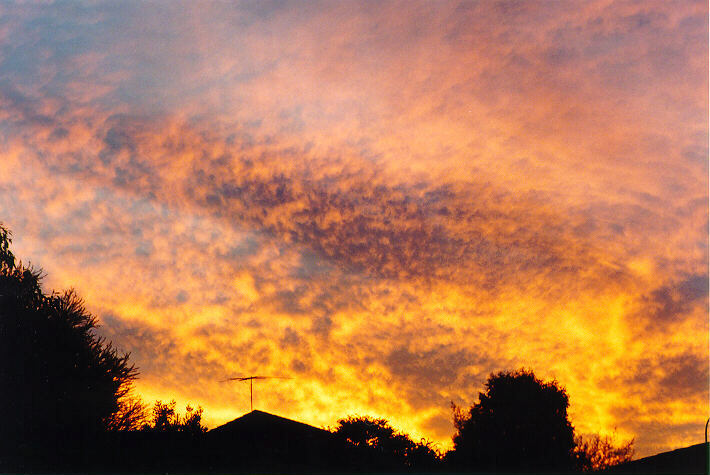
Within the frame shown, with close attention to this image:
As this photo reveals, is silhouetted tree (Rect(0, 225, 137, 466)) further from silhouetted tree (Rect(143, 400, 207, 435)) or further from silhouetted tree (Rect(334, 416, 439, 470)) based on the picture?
silhouetted tree (Rect(334, 416, 439, 470))

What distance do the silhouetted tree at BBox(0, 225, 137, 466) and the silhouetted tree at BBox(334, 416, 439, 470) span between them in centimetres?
3454

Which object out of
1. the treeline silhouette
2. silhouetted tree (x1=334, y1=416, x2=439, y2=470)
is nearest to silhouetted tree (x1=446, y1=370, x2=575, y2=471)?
the treeline silhouette

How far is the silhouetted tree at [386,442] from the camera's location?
61.9 metres

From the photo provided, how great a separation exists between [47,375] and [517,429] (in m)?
36.2

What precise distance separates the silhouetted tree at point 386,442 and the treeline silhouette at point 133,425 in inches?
305

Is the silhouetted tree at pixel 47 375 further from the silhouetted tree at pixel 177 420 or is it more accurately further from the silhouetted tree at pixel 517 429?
the silhouetted tree at pixel 517 429

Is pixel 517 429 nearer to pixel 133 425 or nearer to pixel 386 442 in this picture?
pixel 386 442

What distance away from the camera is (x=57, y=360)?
30.0 m

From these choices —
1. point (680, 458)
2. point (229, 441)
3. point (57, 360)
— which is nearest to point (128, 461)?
point (57, 360)

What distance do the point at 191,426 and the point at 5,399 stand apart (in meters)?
17.3

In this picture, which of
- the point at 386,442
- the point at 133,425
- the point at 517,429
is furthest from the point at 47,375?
the point at 386,442

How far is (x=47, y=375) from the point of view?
29484 millimetres

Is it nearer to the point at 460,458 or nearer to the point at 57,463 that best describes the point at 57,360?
the point at 57,463

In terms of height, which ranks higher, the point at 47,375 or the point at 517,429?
the point at 47,375
